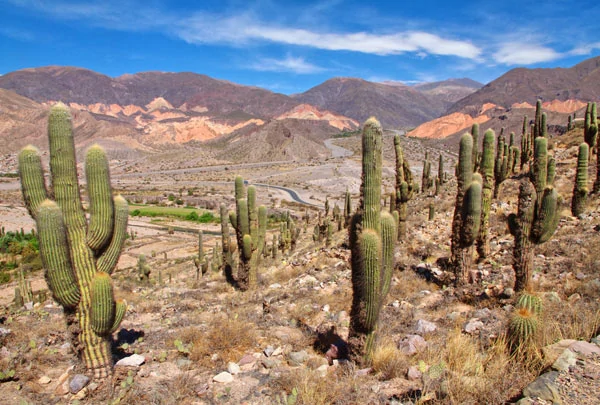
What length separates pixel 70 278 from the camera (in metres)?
5.00

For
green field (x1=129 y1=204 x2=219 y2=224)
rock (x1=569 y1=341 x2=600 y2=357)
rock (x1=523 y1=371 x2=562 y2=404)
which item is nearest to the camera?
rock (x1=523 y1=371 x2=562 y2=404)

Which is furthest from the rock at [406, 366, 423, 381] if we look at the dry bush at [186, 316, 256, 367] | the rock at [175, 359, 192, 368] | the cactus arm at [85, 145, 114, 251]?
the cactus arm at [85, 145, 114, 251]

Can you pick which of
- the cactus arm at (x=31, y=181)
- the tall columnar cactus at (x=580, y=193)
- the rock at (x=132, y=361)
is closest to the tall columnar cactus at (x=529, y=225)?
the tall columnar cactus at (x=580, y=193)

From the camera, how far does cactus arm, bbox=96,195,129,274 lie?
539 centimetres

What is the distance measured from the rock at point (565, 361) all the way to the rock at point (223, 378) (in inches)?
147

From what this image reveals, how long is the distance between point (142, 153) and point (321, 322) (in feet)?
335

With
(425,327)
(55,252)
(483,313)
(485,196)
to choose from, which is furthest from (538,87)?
(55,252)

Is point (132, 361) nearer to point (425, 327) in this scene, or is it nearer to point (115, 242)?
point (115, 242)

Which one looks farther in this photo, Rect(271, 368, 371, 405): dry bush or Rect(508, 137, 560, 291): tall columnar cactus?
Rect(508, 137, 560, 291): tall columnar cactus

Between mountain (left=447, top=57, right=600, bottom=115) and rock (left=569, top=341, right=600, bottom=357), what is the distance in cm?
13697

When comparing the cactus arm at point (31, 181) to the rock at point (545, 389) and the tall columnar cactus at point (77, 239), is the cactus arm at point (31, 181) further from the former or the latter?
the rock at point (545, 389)

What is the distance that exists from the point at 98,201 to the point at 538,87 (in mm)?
168649

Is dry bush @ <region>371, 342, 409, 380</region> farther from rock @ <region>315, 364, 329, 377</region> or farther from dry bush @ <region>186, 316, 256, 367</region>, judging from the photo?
dry bush @ <region>186, 316, 256, 367</region>

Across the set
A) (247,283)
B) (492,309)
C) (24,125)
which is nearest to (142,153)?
(24,125)
